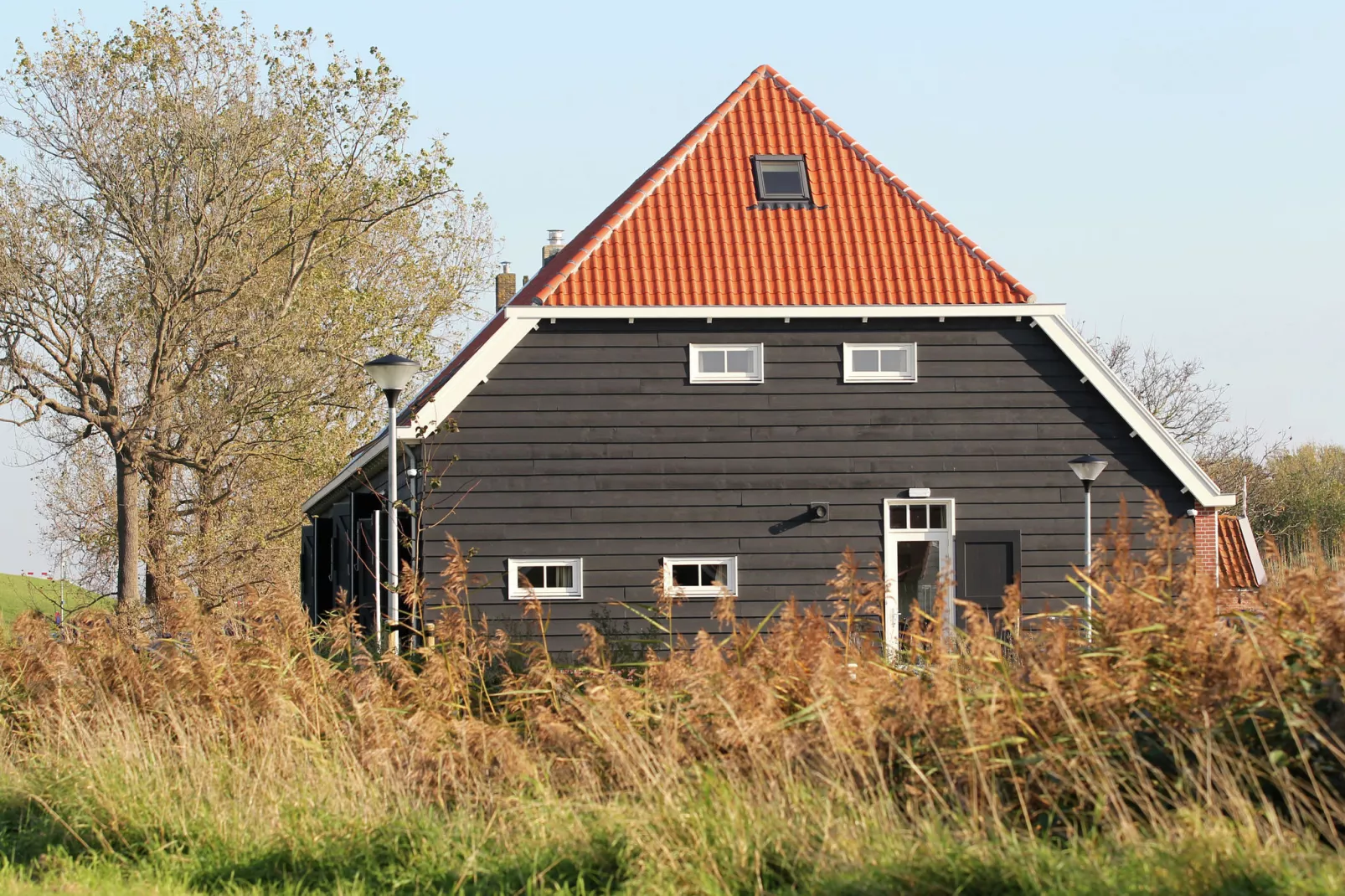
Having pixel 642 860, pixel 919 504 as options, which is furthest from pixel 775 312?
pixel 642 860

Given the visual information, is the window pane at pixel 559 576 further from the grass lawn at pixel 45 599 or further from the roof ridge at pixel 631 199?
the grass lawn at pixel 45 599

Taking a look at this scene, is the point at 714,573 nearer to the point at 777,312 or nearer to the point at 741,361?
the point at 741,361

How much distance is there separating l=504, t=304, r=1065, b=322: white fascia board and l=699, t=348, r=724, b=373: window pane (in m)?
0.48

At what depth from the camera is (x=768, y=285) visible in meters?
17.6

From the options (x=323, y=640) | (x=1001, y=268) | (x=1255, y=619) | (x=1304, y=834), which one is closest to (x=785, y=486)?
(x=1001, y=268)

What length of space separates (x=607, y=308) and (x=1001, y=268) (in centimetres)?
506

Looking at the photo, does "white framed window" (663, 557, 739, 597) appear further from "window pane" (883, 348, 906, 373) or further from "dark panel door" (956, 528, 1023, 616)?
"window pane" (883, 348, 906, 373)

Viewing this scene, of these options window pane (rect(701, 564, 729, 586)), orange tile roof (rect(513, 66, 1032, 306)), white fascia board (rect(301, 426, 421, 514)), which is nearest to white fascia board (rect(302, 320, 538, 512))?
white fascia board (rect(301, 426, 421, 514))

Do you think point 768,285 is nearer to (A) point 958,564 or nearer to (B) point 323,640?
(A) point 958,564

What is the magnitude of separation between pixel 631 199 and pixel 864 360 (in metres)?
3.82

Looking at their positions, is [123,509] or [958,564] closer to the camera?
[958,564]

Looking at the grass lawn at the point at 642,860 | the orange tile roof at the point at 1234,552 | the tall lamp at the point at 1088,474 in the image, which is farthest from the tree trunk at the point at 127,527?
the orange tile roof at the point at 1234,552

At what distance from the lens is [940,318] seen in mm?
17609

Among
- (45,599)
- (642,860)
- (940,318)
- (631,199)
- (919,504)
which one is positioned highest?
(631,199)
